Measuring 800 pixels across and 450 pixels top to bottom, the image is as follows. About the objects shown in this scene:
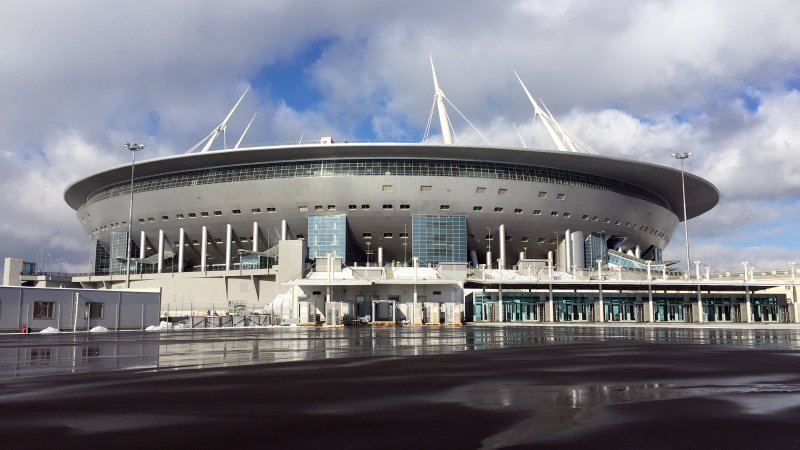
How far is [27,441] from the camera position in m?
5.66

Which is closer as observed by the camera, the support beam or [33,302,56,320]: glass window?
[33,302,56,320]: glass window

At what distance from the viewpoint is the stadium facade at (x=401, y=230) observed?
5569cm

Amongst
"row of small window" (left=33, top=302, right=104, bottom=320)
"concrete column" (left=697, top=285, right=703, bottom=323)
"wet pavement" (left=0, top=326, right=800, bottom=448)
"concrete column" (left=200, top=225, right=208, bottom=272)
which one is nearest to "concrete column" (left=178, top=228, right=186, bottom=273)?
"concrete column" (left=200, top=225, right=208, bottom=272)

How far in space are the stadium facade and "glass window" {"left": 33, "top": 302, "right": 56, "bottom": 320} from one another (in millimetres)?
20408

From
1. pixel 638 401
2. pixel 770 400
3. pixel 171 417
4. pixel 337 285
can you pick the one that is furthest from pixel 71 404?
pixel 337 285

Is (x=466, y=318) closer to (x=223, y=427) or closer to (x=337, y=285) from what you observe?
(x=337, y=285)

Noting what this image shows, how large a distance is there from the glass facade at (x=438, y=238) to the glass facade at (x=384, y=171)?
5027mm

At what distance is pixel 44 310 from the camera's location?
35.5 m

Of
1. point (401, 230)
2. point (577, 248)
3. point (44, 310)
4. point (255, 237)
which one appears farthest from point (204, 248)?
point (577, 248)

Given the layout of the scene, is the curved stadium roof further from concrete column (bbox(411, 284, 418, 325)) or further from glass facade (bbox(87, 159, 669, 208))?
concrete column (bbox(411, 284, 418, 325))

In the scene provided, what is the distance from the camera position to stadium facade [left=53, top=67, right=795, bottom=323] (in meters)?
55.7

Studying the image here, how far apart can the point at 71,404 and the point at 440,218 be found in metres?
61.2

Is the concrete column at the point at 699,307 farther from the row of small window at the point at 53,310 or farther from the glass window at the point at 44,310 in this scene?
the glass window at the point at 44,310

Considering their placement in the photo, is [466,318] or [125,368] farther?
[466,318]
